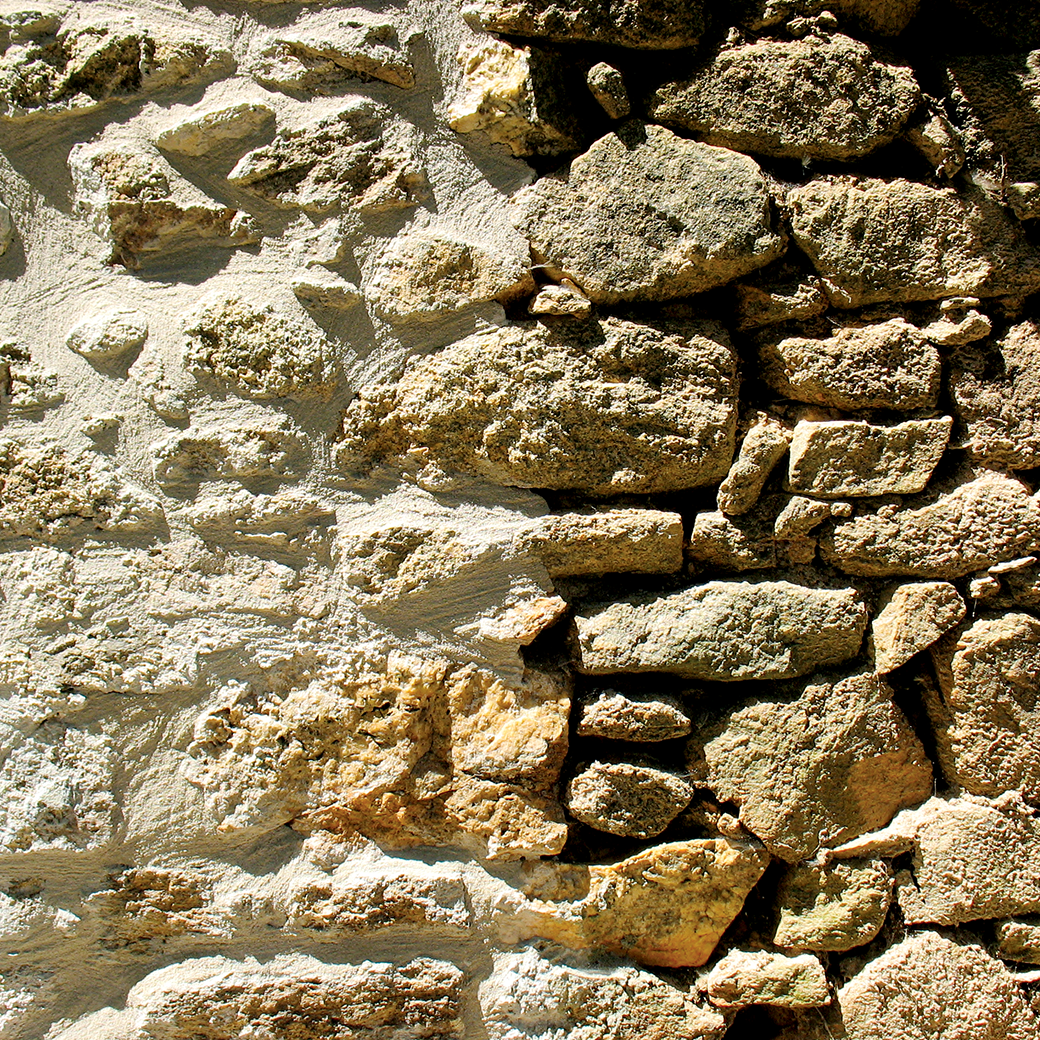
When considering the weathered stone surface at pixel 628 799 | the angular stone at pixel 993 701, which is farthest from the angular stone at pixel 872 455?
the weathered stone surface at pixel 628 799

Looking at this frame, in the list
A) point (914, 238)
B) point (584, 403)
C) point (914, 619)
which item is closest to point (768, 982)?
point (914, 619)

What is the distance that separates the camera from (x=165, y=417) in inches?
48.0

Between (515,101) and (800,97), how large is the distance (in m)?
0.40

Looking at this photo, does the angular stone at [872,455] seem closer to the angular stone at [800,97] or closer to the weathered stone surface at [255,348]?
the angular stone at [800,97]

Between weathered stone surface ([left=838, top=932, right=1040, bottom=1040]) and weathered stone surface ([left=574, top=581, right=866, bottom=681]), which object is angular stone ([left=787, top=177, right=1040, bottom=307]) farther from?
weathered stone surface ([left=838, top=932, right=1040, bottom=1040])

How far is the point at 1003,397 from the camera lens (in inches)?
46.9

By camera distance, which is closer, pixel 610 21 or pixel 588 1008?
pixel 610 21

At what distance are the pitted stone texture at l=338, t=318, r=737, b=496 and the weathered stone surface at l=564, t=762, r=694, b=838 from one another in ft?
1.38

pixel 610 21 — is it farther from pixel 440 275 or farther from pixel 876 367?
pixel 876 367

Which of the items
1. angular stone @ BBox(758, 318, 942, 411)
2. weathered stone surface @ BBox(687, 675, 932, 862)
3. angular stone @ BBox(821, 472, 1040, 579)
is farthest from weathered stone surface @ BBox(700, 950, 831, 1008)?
angular stone @ BBox(758, 318, 942, 411)

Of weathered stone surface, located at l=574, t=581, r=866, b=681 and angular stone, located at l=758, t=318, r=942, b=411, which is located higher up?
angular stone, located at l=758, t=318, r=942, b=411

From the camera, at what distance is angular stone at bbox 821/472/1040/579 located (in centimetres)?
118

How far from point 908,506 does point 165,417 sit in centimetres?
109

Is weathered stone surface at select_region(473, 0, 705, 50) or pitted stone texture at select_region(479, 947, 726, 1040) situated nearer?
weathered stone surface at select_region(473, 0, 705, 50)
